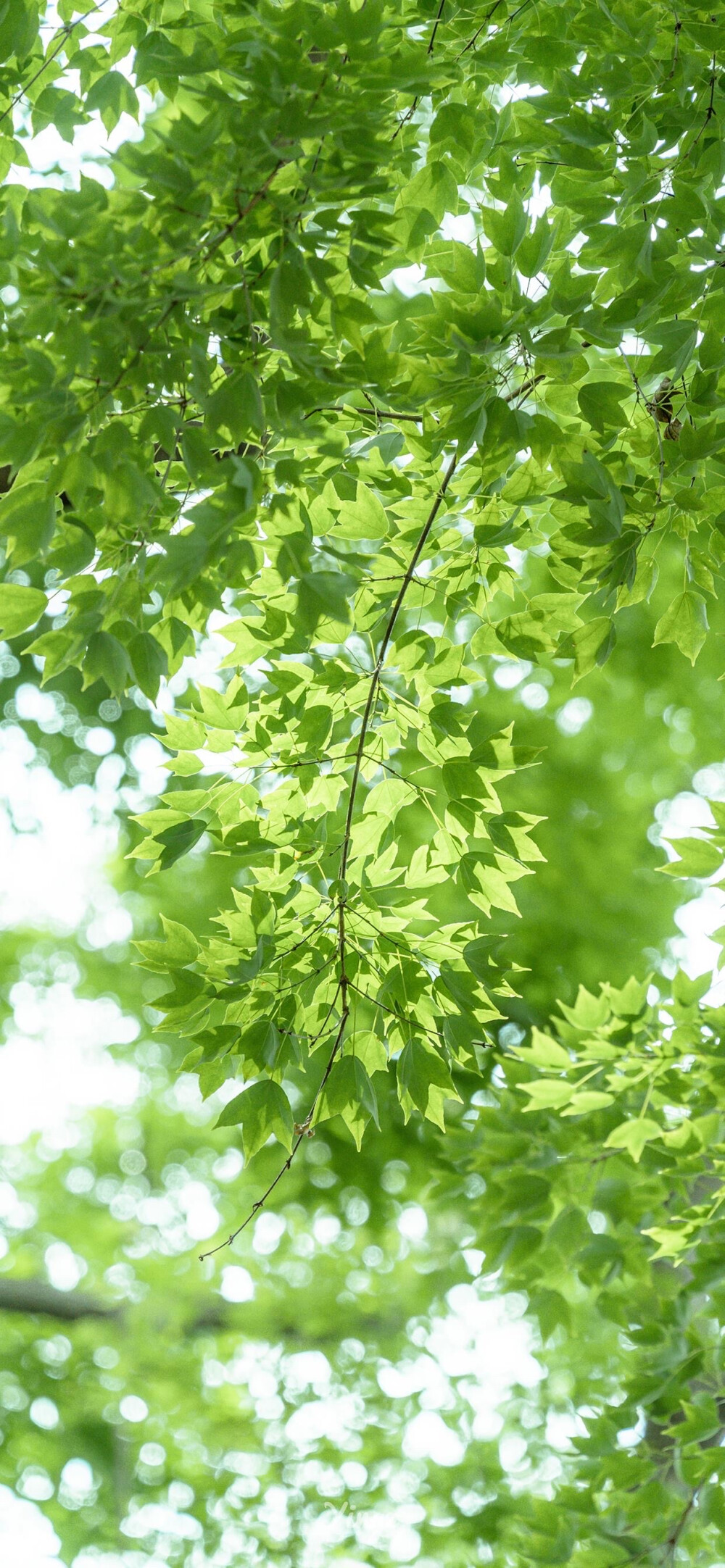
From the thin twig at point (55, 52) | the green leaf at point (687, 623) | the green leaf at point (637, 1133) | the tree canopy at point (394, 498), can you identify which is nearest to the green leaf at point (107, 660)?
the tree canopy at point (394, 498)

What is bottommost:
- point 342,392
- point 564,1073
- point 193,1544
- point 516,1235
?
point 193,1544

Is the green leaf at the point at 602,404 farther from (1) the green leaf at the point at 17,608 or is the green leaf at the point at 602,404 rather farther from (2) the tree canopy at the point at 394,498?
(1) the green leaf at the point at 17,608

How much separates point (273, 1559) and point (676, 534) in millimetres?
5181

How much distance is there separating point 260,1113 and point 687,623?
43.6 inches

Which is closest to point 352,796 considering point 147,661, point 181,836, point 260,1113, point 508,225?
point 181,836

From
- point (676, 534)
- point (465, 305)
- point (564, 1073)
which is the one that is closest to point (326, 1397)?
point (564, 1073)

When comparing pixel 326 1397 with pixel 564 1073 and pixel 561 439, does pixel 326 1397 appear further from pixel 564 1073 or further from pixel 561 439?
pixel 561 439

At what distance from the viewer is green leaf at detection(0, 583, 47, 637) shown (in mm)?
1505

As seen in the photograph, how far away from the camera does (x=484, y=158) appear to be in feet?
6.31

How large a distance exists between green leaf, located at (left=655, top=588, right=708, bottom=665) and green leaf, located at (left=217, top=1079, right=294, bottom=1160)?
1.01m

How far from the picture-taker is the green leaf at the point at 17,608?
1.50m

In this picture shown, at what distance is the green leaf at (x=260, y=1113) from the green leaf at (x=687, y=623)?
1011mm

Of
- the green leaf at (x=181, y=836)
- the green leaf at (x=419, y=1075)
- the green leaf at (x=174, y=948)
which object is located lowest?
the green leaf at (x=419, y=1075)

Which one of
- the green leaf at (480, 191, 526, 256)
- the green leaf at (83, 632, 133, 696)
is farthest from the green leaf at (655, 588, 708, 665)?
the green leaf at (83, 632, 133, 696)
